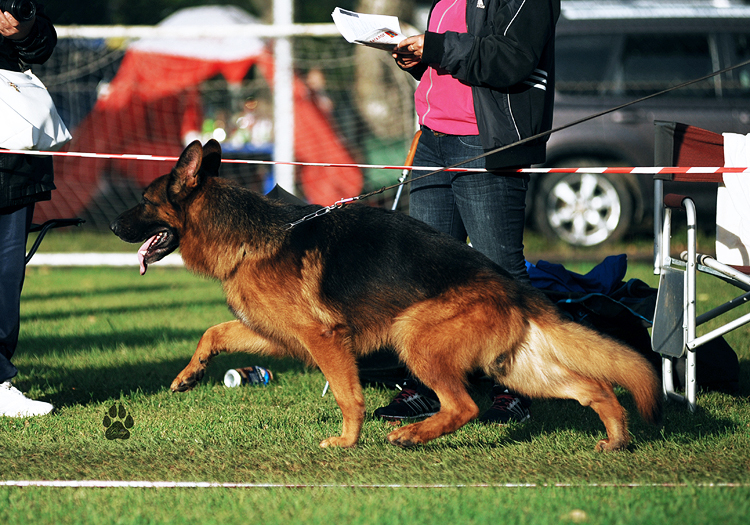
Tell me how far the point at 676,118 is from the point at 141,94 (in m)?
8.26

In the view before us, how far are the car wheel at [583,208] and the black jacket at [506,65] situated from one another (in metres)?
6.28

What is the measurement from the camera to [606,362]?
3.60 metres

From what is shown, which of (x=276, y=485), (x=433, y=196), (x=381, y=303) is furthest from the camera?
(x=433, y=196)

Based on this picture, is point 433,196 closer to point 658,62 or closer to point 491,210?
point 491,210

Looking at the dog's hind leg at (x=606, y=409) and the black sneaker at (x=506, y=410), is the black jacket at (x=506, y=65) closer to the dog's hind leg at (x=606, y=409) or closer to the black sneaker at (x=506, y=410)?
the dog's hind leg at (x=606, y=409)

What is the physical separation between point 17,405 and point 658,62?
846 centimetres

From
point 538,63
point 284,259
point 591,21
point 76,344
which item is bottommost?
point 76,344

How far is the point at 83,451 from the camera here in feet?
11.7

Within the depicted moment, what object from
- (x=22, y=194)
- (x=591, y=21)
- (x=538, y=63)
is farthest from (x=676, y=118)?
(x=22, y=194)

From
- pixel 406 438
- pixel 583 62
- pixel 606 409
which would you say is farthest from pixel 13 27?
pixel 583 62

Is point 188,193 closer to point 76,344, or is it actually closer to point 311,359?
point 311,359

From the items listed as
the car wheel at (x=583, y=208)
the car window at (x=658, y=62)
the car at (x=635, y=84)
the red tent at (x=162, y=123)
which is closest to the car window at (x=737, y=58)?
the car at (x=635, y=84)

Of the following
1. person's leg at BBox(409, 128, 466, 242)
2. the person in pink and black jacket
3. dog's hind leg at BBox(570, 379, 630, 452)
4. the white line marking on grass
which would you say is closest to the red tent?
person's leg at BBox(409, 128, 466, 242)

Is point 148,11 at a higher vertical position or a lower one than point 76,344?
higher
